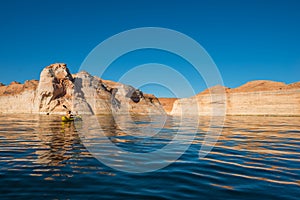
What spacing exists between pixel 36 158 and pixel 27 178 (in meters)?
2.61

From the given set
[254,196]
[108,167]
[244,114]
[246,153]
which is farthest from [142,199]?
[244,114]

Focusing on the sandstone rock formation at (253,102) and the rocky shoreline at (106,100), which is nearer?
the sandstone rock formation at (253,102)

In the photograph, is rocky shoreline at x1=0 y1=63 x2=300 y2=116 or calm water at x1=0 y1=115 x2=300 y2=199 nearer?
calm water at x1=0 y1=115 x2=300 y2=199

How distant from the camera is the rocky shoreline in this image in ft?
175

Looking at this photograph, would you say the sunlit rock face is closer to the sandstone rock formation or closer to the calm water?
the sandstone rock formation


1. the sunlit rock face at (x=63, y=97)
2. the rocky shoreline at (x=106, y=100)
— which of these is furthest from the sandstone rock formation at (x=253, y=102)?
the sunlit rock face at (x=63, y=97)

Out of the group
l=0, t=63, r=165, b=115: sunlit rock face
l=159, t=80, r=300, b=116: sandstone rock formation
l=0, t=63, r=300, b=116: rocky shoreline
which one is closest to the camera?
l=159, t=80, r=300, b=116: sandstone rock formation

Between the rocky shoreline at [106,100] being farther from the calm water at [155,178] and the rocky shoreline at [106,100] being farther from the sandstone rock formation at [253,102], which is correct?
the calm water at [155,178]

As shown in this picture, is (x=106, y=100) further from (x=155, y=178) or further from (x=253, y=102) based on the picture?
(x=155, y=178)

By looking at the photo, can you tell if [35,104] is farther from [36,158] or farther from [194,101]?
[36,158]

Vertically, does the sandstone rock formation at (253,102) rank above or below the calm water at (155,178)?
above

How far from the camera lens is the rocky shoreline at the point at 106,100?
5338 centimetres

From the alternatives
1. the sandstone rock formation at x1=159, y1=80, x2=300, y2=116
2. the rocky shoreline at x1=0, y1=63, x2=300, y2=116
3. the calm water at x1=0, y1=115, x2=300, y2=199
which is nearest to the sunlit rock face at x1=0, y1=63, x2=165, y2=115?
the rocky shoreline at x1=0, y1=63, x2=300, y2=116

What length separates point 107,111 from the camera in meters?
77.9
